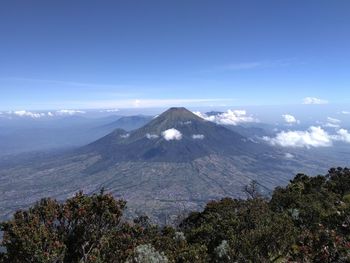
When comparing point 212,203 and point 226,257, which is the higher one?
point 226,257

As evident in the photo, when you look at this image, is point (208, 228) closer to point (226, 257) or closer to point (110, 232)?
point (226, 257)

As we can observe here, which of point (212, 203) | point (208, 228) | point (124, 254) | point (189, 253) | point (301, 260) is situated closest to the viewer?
point (301, 260)

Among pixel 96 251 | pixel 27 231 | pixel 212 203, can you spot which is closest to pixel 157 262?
pixel 96 251

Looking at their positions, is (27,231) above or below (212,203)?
above

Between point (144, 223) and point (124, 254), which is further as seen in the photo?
point (144, 223)

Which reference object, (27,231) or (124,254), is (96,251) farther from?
(27,231)

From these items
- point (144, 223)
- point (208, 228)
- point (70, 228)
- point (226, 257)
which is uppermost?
point (70, 228)

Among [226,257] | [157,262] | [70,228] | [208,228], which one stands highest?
[70,228]

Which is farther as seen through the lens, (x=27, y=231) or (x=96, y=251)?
(x=96, y=251)

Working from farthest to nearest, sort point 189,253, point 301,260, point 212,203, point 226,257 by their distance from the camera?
point 212,203 < point 226,257 < point 189,253 < point 301,260

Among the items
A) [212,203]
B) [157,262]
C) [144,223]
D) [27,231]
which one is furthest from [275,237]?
[212,203]
